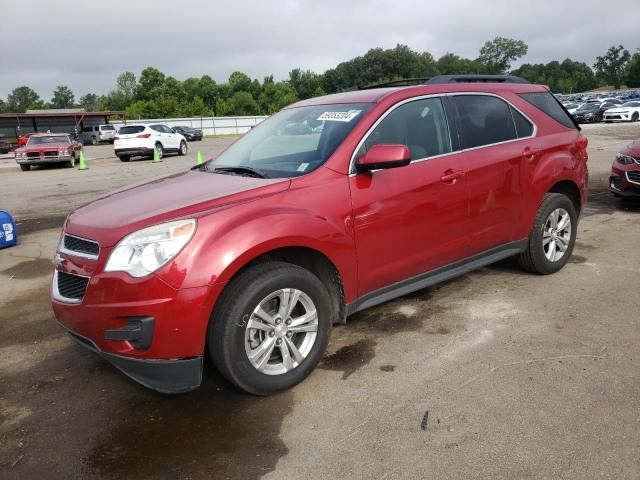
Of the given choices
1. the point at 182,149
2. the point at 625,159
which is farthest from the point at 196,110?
the point at 625,159

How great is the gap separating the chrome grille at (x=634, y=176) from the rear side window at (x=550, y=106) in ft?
10.6

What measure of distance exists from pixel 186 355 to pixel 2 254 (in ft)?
17.8

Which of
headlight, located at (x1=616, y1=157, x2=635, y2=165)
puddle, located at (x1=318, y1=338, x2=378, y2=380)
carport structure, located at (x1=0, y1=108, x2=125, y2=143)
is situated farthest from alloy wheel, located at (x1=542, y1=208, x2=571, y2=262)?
carport structure, located at (x1=0, y1=108, x2=125, y2=143)

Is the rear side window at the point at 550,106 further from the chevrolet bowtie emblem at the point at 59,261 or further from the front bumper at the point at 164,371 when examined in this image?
the chevrolet bowtie emblem at the point at 59,261

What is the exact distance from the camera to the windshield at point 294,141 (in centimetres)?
350

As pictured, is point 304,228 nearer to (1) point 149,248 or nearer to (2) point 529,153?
(1) point 149,248

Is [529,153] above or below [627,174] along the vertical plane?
above

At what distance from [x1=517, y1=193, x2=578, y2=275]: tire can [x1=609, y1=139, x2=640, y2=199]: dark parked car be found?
3.26 meters

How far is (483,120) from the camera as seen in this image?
14.0ft

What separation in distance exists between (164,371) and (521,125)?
11.6 ft

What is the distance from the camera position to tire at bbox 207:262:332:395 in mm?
2834

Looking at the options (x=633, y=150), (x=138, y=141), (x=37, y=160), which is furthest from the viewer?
(x=138, y=141)

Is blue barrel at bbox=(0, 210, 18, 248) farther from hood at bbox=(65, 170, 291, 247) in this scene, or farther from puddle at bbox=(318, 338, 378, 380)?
puddle at bbox=(318, 338, 378, 380)

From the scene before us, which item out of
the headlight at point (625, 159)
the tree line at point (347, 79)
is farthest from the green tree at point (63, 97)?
the headlight at point (625, 159)
